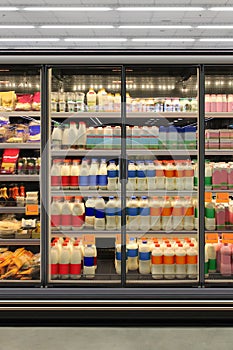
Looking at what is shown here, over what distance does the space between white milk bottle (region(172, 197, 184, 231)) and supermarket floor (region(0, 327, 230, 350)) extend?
100 centimetres

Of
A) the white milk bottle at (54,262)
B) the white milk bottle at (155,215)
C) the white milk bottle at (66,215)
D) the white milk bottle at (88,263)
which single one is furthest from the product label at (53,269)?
the white milk bottle at (155,215)

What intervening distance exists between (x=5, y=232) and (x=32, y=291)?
782 millimetres

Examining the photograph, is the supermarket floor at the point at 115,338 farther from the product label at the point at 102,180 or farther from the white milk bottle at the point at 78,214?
the product label at the point at 102,180

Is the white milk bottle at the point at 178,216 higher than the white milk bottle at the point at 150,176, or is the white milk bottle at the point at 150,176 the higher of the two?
the white milk bottle at the point at 150,176

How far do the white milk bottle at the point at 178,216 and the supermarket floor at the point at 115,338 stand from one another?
100 centimetres

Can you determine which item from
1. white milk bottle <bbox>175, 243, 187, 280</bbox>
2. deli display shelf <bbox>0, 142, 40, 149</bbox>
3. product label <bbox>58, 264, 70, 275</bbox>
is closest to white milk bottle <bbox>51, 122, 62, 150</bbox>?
deli display shelf <bbox>0, 142, 40, 149</bbox>

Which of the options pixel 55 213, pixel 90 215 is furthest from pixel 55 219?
pixel 90 215

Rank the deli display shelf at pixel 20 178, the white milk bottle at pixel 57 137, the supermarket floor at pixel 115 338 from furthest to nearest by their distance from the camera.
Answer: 1. the white milk bottle at pixel 57 137
2. the deli display shelf at pixel 20 178
3. the supermarket floor at pixel 115 338

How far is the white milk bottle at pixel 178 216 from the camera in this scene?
13.2ft
